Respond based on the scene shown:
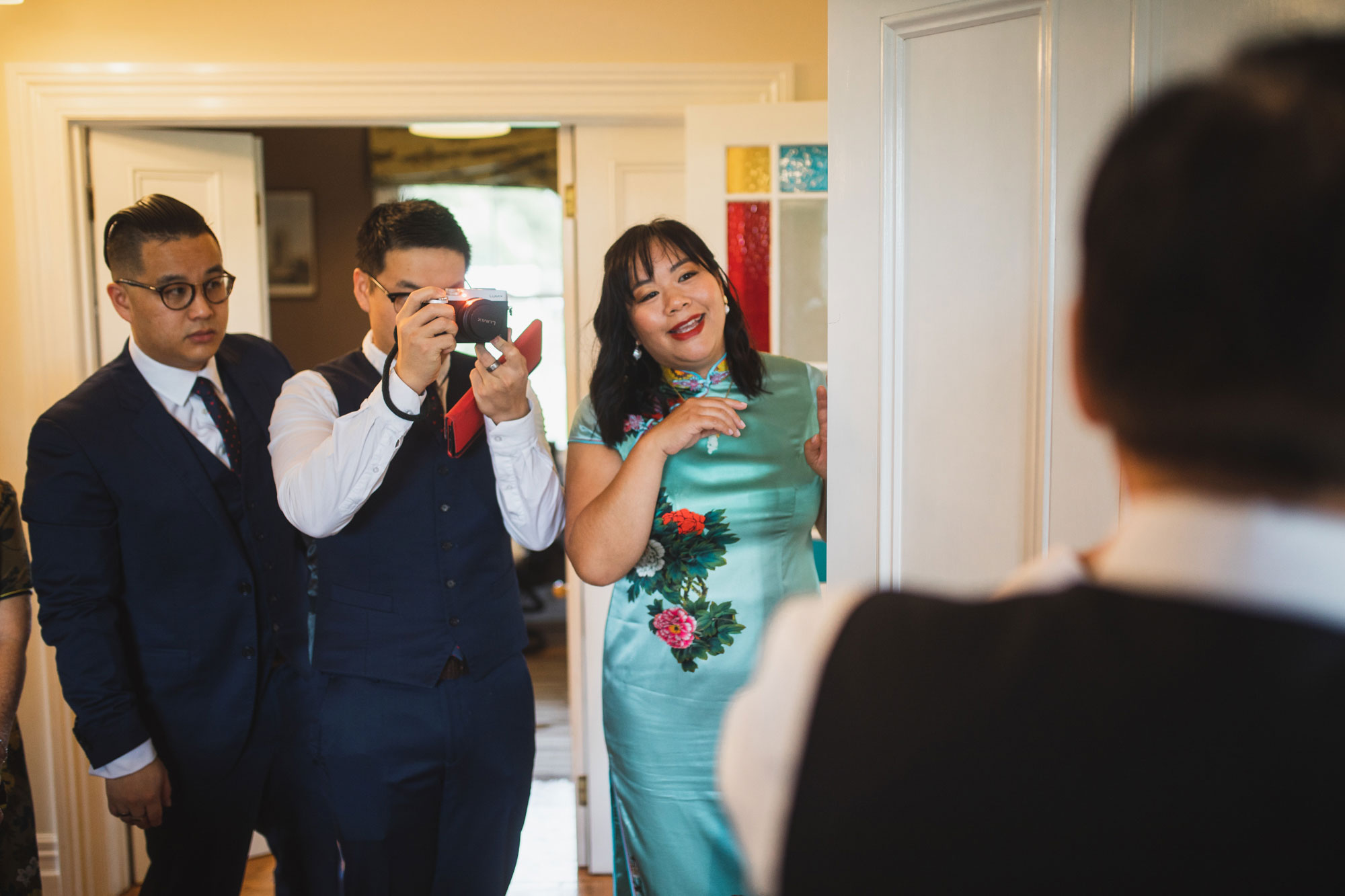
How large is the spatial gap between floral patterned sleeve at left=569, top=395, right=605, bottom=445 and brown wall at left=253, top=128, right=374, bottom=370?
12.6 ft

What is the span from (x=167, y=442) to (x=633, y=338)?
33.9 inches

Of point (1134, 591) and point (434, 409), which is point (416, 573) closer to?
point (434, 409)

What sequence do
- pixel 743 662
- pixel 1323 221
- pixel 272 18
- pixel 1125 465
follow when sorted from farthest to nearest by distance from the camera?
1. pixel 272 18
2. pixel 743 662
3. pixel 1125 465
4. pixel 1323 221

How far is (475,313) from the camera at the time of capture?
4.81 ft

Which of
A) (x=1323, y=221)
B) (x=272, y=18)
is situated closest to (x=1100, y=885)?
(x=1323, y=221)

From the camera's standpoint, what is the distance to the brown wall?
5.08m

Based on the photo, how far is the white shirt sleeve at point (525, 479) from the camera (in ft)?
5.08

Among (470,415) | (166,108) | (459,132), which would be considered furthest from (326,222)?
(470,415)

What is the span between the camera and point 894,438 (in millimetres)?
1329

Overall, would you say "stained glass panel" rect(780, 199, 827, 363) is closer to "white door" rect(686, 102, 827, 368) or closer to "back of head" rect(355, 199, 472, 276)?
"white door" rect(686, 102, 827, 368)

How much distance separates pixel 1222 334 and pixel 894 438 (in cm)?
95

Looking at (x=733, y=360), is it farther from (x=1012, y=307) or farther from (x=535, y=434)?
(x=1012, y=307)

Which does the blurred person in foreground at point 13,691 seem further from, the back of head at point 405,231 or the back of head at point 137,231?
the back of head at point 405,231

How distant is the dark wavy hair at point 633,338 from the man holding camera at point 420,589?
0.14 meters
